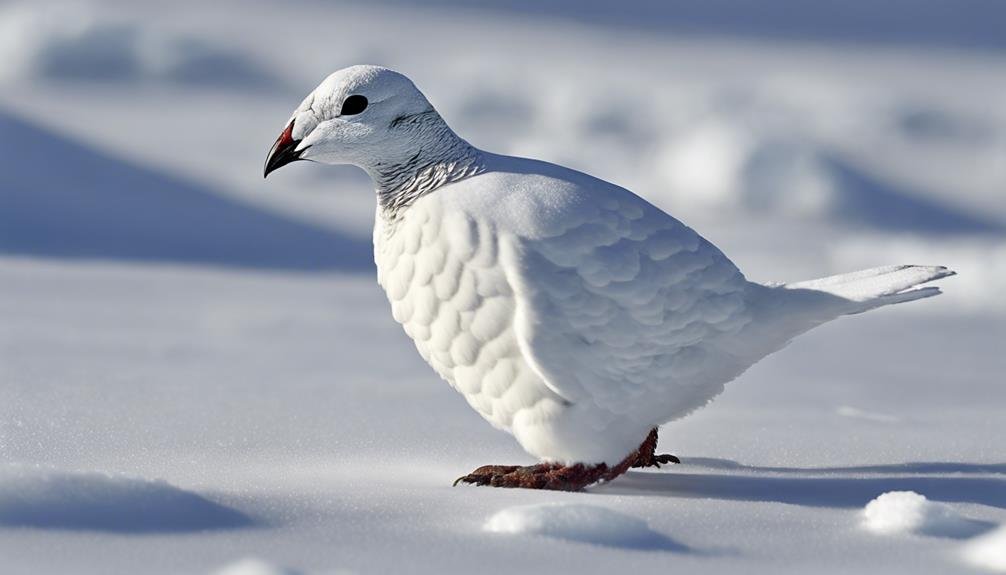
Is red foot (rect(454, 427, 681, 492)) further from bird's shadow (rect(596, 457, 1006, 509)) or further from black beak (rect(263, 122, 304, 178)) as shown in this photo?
black beak (rect(263, 122, 304, 178))

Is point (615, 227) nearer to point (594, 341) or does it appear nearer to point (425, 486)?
point (594, 341)

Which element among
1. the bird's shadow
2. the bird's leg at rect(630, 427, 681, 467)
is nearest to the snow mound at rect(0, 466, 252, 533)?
the bird's shadow

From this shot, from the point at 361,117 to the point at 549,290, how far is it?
693 millimetres

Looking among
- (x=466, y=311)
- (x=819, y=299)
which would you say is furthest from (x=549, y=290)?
(x=819, y=299)

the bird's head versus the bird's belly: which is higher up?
the bird's head

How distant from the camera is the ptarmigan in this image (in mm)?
3578

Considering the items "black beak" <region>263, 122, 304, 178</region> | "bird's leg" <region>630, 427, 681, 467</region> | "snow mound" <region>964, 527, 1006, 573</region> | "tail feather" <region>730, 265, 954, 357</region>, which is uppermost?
"black beak" <region>263, 122, 304, 178</region>

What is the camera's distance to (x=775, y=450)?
4289 millimetres

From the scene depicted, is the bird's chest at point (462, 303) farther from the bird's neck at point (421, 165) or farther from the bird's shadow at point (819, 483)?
the bird's shadow at point (819, 483)

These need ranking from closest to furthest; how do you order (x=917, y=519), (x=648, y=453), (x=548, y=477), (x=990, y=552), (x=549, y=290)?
1. (x=990, y=552)
2. (x=917, y=519)
3. (x=549, y=290)
4. (x=548, y=477)
5. (x=648, y=453)

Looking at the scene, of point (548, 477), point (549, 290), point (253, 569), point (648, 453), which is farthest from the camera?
point (648, 453)

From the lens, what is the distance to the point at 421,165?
3.80 m

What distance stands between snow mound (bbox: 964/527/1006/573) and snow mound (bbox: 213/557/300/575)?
1467 millimetres

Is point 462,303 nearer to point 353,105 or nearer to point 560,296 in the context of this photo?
point 560,296
